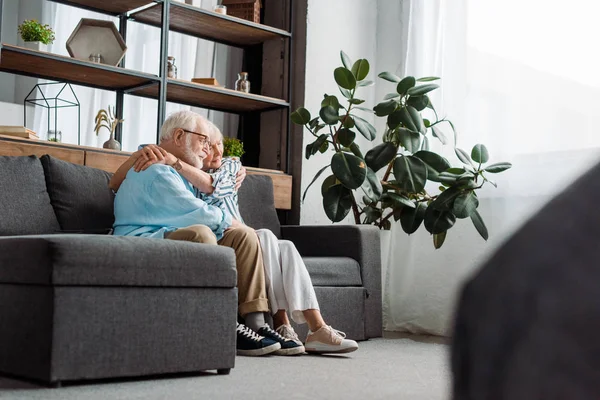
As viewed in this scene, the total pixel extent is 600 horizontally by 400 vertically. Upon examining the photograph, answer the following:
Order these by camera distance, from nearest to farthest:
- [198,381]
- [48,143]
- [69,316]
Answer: [69,316]
[198,381]
[48,143]

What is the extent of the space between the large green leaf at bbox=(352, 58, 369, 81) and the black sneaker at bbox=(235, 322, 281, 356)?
5.69 feet

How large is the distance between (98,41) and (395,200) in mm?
1735

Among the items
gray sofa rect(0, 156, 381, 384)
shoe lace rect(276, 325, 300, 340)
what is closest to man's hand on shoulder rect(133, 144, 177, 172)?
gray sofa rect(0, 156, 381, 384)

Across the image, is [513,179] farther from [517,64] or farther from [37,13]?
[37,13]

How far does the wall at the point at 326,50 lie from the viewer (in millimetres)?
4473

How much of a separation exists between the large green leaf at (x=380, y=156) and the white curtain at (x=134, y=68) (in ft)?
3.95

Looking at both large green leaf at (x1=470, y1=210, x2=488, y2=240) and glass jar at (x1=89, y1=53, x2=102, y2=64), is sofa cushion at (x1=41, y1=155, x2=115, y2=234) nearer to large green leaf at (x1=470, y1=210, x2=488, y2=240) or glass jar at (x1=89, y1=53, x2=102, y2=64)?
glass jar at (x1=89, y1=53, x2=102, y2=64)

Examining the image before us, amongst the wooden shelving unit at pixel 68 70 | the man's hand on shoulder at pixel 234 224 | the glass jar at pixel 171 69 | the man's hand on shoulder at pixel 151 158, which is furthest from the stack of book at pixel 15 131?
the man's hand on shoulder at pixel 234 224

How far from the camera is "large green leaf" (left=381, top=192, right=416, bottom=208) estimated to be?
12.8 ft

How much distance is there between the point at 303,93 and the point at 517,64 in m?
1.23

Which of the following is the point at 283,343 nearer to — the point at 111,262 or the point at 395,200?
the point at 111,262

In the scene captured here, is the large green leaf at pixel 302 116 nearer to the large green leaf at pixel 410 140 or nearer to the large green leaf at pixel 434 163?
the large green leaf at pixel 410 140

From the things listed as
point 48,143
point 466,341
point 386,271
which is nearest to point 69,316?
point 48,143

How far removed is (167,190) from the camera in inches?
108
